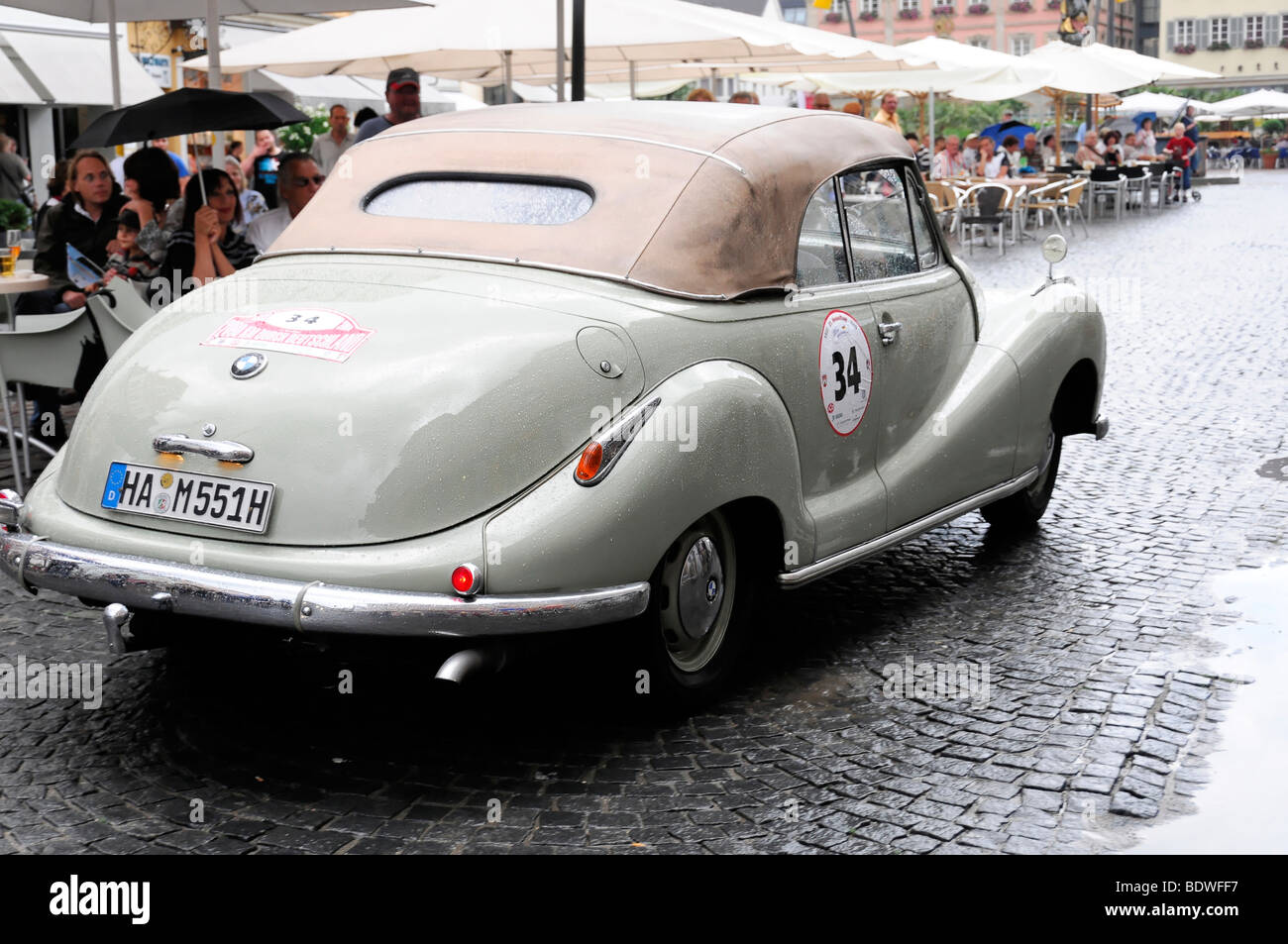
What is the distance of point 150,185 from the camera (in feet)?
28.4

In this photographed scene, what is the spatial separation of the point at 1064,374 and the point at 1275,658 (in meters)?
1.60

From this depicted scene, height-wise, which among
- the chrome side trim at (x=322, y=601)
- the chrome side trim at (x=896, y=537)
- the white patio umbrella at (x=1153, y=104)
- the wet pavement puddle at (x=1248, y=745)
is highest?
the white patio umbrella at (x=1153, y=104)

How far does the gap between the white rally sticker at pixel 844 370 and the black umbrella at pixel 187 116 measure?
4944mm

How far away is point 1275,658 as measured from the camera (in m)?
5.10

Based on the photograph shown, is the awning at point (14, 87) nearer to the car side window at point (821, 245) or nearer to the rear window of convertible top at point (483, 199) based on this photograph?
the rear window of convertible top at point (483, 199)

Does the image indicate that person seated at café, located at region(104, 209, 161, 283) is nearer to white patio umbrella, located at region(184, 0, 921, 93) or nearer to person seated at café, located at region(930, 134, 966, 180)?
white patio umbrella, located at region(184, 0, 921, 93)

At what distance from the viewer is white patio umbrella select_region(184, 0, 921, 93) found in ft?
36.6

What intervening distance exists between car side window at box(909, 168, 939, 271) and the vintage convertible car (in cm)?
7

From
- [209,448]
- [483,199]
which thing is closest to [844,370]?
[483,199]

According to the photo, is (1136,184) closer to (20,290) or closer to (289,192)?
(289,192)

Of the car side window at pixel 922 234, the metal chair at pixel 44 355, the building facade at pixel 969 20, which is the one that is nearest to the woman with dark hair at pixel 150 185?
the metal chair at pixel 44 355

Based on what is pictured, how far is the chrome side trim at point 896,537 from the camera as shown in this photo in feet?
15.5

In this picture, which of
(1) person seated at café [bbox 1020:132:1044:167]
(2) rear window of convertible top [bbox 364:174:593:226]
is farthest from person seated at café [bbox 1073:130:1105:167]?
(2) rear window of convertible top [bbox 364:174:593:226]

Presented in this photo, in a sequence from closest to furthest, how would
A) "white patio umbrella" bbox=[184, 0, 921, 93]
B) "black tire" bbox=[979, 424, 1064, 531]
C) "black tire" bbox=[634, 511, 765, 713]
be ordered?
"black tire" bbox=[634, 511, 765, 713]
"black tire" bbox=[979, 424, 1064, 531]
"white patio umbrella" bbox=[184, 0, 921, 93]
